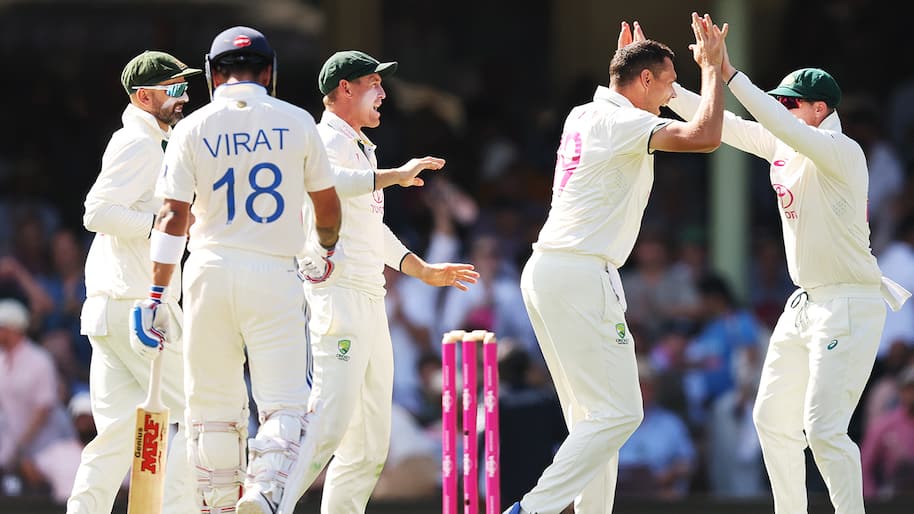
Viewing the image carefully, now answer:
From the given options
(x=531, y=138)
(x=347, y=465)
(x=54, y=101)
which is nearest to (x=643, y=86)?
Result: (x=347, y=465)

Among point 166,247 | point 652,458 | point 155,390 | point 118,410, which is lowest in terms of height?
point 652,458

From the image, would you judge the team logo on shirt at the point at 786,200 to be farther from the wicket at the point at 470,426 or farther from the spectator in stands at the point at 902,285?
the spectator in stands at the point at 902,285

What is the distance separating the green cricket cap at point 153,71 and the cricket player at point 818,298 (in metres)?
1.95

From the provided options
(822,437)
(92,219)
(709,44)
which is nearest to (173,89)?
(92,219)

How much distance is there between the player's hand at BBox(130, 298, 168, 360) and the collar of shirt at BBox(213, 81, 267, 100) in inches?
26.8

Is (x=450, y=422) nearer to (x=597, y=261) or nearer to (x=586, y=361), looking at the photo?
(x=586, y=361)

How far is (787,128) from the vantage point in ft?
18.5

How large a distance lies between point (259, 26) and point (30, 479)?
497cm

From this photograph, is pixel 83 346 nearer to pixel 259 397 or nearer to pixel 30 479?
pixel 30 479

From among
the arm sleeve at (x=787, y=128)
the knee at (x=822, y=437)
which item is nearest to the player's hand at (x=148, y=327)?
the arm sleeve at (x=787, y=128)

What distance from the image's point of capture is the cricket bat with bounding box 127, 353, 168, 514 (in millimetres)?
5223

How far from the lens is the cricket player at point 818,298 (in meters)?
5.76

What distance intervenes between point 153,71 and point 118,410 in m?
1.21

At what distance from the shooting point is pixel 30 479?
899 cm
